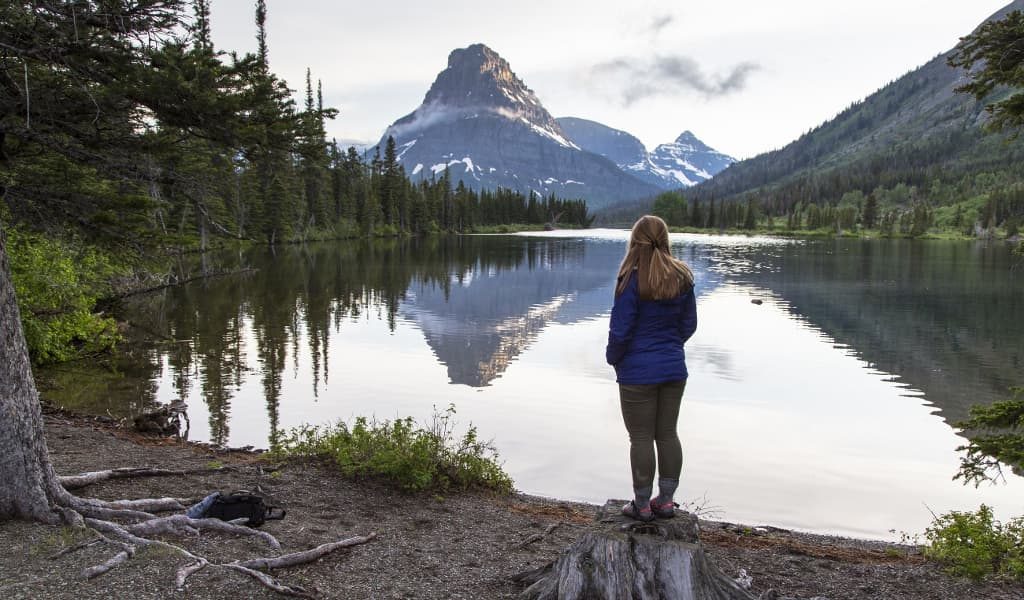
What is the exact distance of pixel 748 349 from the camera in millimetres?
21594

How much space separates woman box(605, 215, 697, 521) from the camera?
201 inches

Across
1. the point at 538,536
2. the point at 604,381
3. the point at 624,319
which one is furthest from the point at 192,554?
the point at 604,381

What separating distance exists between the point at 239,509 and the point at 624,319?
4316 mm

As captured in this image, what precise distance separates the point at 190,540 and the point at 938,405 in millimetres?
16493

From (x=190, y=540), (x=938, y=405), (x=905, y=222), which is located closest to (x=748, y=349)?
(x=938, y=405)

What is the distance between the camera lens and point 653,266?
16.7 feet

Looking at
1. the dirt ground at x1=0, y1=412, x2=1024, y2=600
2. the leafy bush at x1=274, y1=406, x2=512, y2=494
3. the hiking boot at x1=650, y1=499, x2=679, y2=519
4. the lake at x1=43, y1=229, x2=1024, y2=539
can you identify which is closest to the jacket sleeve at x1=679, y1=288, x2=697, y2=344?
the hiking boot at x1=650, y1=499, x2=679, y2=519

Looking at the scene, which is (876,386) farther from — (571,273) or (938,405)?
(571,273)

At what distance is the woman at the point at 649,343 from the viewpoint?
16.8ft

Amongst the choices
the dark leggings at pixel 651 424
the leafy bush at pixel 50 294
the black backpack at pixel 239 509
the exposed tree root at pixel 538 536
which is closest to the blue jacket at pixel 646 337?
the dark leggings at pixel 651 424

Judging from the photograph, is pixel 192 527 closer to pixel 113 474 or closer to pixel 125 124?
pixel 113 474

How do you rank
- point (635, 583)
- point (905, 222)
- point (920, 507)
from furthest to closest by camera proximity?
point (905, 222) < point (920, 507) < point (635, 583)

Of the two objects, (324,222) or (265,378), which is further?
(324,222)

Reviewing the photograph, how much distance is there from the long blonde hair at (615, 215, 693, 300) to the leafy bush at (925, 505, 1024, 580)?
387 centimetres
